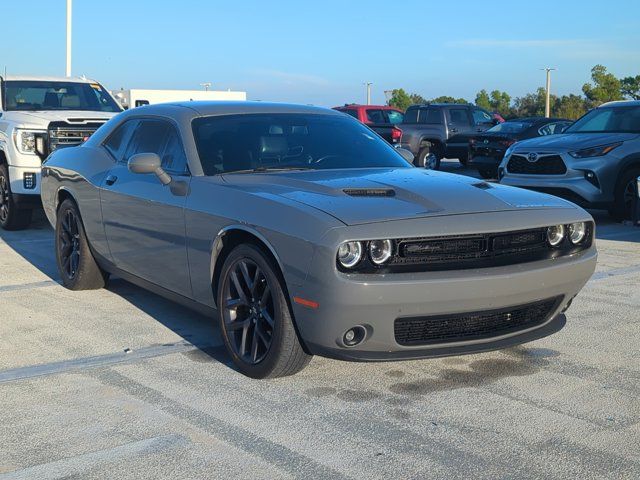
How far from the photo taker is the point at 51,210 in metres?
7.42

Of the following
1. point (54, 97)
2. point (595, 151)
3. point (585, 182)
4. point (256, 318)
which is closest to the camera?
point (256, 318)

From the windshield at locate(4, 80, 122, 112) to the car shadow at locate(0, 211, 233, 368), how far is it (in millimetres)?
2532

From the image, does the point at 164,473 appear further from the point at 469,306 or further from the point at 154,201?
the point at 154,201

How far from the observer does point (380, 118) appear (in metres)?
24.2

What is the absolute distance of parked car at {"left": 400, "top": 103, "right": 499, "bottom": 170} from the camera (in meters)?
21.9

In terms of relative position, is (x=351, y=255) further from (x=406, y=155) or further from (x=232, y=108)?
(x=406, y=155)

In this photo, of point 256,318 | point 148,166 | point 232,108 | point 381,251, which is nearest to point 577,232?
point 381,251

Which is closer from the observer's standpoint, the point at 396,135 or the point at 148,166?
the point at 148,166

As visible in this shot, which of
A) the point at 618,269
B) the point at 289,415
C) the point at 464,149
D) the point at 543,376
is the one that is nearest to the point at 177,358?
the point at 289,415

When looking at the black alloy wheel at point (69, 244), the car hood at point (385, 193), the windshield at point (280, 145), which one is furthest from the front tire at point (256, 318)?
the black alloy wheel at point (69, 244)

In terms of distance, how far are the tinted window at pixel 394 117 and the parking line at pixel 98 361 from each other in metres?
19.7

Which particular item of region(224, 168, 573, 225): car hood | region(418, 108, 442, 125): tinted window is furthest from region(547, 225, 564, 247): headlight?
region(418, 108, 442, 125): tinted window

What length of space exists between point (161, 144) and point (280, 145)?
840 mm

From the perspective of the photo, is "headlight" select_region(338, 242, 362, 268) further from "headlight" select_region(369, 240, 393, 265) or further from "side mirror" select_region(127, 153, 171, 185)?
"side mirror" select_region(127, 153, 171, 185)
